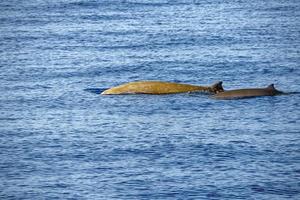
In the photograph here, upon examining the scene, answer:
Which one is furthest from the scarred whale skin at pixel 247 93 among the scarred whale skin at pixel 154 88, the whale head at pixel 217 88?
the scarred whale skin at pixel 154 88

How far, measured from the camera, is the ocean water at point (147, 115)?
29.5 metres

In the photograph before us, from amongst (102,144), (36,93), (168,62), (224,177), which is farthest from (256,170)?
(168,62)

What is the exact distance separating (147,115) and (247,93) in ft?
15.8

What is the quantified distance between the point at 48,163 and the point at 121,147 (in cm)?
278

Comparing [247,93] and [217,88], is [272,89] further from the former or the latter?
[217,88]

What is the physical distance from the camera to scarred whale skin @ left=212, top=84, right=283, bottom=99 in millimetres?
41031

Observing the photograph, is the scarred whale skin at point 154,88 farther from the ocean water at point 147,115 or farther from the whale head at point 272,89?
the whale head at point 272,89

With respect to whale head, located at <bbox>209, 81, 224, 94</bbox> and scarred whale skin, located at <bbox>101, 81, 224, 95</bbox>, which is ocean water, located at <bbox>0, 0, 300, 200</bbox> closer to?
scarred whale skin, located at <bbox>101, 81, 224, 95</bbox>

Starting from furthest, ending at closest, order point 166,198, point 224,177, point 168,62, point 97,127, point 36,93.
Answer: point 168,62
point 36,93
point 97,127
point 224,177
point 166,198

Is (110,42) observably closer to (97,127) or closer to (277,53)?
(277,53)

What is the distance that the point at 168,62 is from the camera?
167 ft

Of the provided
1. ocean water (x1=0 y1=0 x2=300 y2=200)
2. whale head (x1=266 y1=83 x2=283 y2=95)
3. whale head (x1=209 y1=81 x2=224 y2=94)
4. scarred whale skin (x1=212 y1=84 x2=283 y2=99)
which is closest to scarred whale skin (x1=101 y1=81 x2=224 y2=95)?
whale head (x1=209 y1=81 x2=224 y2=94)

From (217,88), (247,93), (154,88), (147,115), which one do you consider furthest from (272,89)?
(147,115)

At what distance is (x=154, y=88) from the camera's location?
42688 mm
